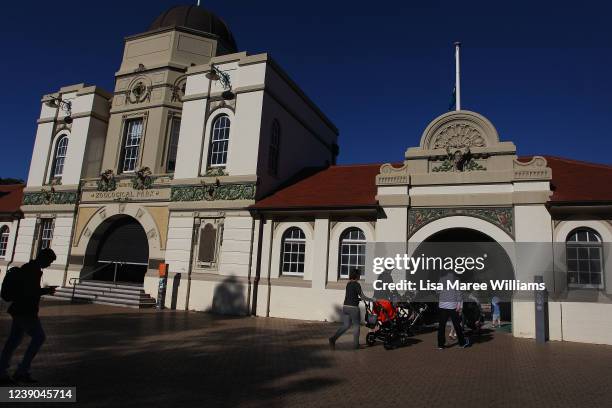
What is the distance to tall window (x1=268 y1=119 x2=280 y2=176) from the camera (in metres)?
18.0

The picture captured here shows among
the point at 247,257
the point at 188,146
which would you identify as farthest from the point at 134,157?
the point at 247,257

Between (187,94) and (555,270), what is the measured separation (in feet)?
50.3

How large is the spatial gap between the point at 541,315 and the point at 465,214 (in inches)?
143

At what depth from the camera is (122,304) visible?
16844mm

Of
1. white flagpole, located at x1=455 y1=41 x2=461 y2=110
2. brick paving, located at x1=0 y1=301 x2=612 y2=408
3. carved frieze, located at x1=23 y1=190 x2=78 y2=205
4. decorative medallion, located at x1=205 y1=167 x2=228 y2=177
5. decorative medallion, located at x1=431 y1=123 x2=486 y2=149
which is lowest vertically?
brick paving, located at x1=0 y1=301 x2=612 y2=408

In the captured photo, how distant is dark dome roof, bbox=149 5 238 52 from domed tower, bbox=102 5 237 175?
0.16 ft

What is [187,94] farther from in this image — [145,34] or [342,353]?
[342,353]

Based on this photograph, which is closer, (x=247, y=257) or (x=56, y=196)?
(x=247, y=257)

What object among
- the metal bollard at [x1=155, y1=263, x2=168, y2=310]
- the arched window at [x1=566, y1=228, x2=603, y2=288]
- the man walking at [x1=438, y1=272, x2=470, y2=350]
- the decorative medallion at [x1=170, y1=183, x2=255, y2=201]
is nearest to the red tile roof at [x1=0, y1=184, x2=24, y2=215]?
the decorative medallion at [x1=170, y1=183, x2=255, y2=201]

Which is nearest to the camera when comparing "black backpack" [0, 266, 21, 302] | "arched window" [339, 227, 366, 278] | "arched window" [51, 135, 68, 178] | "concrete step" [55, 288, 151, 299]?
"black backpack" [0, 266, 21, 302]

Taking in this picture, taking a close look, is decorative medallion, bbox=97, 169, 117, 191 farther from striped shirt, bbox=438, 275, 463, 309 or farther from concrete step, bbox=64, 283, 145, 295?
striped shirt, bbox=438, 275, 463, 309

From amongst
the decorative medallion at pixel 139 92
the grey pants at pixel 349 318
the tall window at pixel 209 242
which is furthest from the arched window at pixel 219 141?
the grey pants at pixel 349 318

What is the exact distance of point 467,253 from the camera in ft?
52.9

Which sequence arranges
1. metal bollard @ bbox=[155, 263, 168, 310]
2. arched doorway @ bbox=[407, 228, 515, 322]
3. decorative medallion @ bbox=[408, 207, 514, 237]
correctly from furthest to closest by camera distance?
metal bollard @ bbox=[155, 263, 168, 310]
arched doorway @ bbox=[407, 228, 515, 322]
decorative medallion @ bbox=[408, 207, 514, 237]
